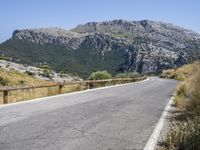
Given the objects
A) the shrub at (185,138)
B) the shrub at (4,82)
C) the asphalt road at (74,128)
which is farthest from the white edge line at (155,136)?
the shrub at (4,82)

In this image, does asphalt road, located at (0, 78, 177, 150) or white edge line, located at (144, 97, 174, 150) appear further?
white edge line, located at (144, 97, 174, 150)

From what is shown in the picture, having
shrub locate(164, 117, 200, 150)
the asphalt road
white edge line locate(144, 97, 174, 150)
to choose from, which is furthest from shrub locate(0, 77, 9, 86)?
shrub locate(164, 117, 200, 150)

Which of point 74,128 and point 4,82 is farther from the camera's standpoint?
point 4,82

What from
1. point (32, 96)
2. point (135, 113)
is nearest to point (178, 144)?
point (135, 113)

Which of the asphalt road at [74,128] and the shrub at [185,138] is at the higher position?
the shrub at [185,138]

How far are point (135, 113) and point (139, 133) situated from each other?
464 centimetres

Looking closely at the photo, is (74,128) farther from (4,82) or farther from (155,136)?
(4,82)

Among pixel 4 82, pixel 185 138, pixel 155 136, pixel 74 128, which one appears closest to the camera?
pixel 185 138

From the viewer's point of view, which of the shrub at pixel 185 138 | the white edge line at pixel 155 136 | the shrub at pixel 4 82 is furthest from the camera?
the shrub at pixel 4 82

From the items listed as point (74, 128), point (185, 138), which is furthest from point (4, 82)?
point (185, 138)

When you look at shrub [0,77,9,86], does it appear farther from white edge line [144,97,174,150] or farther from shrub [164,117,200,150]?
shrub [164,117,200,150]

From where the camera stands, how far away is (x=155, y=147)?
9805 millimetres

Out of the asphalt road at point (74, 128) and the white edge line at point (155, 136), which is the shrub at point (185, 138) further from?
the asphalt road at point (74, 128)

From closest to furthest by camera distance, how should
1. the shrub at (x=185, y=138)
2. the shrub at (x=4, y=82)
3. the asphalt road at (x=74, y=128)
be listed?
the shrub at (x=185, y=138) → the asphalt road at (x=74, y=128) → the shrub at (x=4, y=82)
